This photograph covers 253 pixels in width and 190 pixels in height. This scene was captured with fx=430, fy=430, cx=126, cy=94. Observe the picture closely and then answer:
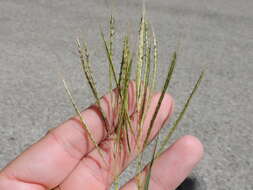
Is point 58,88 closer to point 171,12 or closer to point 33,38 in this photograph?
point 33,38

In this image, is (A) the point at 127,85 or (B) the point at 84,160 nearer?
(A) the point at 127,85

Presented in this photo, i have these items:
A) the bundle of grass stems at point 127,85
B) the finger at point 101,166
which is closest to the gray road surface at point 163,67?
the finger at point 101,166

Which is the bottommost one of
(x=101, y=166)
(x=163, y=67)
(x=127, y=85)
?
(x=163, y=67)

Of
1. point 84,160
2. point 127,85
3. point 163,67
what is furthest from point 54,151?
point 163,67

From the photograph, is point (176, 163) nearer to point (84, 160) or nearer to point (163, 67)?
point (84, 160)

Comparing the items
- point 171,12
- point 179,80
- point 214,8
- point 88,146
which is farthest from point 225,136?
point 214,8

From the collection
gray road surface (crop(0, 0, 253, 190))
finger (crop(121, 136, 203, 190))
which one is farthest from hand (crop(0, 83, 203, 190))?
gray road surface (crop(0, 0, 253, 190))
